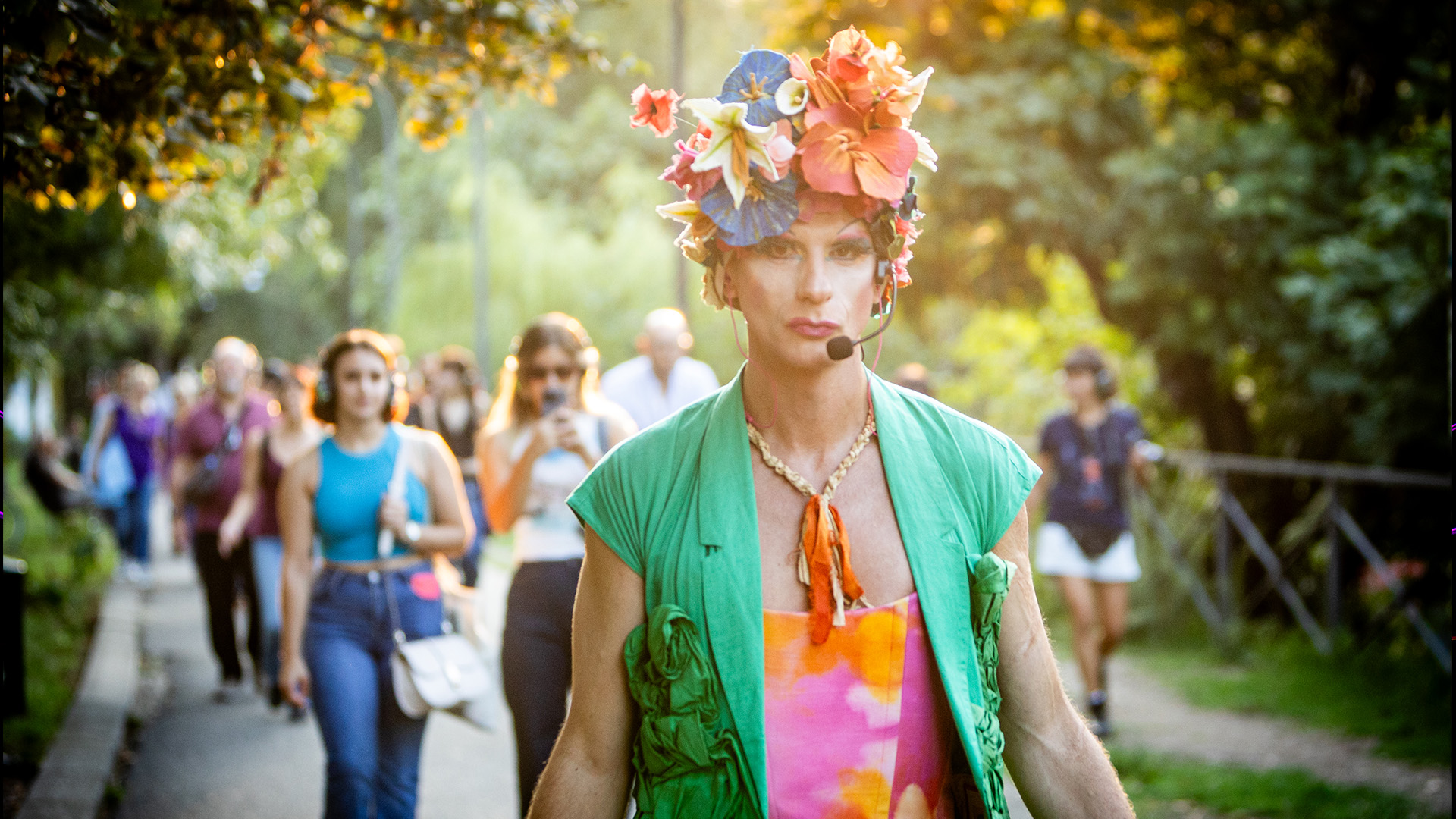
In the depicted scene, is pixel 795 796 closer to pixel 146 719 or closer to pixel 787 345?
pixel 787 345

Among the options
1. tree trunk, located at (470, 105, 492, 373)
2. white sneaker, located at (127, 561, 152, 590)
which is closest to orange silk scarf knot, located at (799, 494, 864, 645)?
white sneaker, located at (127, 561, 152, 590)

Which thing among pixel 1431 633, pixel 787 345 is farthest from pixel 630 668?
pixel 1431 633

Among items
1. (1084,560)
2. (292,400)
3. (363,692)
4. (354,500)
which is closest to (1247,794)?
(1084,560)

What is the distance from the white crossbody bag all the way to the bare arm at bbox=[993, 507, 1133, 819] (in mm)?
2650

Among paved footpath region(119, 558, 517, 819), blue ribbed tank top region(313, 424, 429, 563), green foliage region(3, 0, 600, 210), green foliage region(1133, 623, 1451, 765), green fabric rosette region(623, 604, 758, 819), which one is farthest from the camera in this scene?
green foliage region(1133, 623, 1451, 765)

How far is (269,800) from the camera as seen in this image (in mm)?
6426

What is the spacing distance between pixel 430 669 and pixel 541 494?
30.6 inches

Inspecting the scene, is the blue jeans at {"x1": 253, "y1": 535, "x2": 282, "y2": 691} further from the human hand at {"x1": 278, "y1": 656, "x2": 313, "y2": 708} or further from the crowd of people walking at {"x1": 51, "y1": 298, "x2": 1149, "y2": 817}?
the human hand at {"x1": 278, "y1": 656, "x2": 313, "y2": 708}

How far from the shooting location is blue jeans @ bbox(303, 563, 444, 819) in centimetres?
436

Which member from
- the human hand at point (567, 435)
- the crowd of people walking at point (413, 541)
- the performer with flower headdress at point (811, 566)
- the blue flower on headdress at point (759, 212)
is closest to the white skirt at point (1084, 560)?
the crowd of people walking at point (413, 541)

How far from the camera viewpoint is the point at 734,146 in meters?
2.27

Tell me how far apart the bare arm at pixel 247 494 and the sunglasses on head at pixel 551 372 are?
333cm

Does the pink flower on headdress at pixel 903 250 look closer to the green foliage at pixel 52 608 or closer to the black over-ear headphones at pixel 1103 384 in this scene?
the black over-ear headphones at pixel 1103 384

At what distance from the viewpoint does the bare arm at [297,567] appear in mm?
4961
